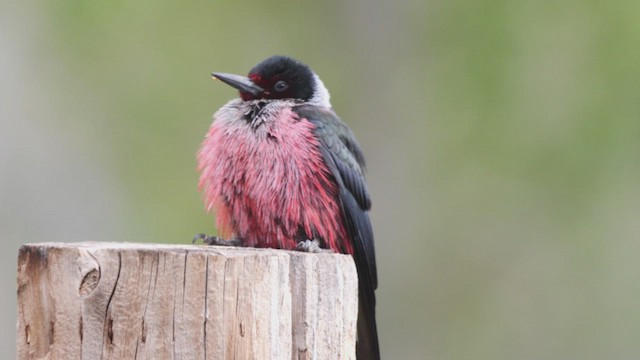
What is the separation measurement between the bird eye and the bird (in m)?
0.30

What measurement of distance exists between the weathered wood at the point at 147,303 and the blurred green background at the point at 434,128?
9.78 metres

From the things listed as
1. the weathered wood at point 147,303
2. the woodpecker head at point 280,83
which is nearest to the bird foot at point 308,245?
the woodpecker head at point 280,83

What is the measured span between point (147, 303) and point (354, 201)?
2.51 meters

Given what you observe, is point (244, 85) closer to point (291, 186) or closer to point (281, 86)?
point (281, 86)

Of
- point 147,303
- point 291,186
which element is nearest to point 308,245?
point 291,186

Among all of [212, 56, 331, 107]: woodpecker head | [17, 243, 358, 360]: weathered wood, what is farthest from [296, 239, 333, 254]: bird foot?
[17, 243, 358, 360]: weathered wood

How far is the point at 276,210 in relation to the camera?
6020mm

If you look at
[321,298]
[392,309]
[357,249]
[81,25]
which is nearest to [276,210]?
[357,249]

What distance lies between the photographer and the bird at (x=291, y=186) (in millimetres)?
6035

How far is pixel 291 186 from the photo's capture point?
607cm

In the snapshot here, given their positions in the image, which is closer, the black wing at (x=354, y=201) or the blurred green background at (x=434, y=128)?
the black wing at (x=354, y=201)

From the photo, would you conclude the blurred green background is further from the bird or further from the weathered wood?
the weathered wood

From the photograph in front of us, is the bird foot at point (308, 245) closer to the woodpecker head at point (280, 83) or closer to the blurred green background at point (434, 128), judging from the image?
the woodpecker head at point (280, 83)

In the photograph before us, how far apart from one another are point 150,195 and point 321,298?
996 centimetres
